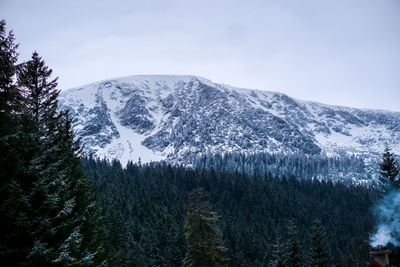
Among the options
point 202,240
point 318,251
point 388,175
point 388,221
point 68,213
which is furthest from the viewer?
point 318,251

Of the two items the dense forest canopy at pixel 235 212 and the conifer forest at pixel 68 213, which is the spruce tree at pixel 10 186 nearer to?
the conifer forest at pixel 68 213

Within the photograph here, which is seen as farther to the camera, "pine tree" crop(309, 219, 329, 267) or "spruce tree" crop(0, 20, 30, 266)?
"pine tree" crop(309, 219, 329, 267)

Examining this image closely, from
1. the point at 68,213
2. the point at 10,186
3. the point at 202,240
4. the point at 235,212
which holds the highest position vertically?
the point at 10,186

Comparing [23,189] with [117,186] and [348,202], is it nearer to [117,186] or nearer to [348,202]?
[117,186]

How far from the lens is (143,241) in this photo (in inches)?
2758

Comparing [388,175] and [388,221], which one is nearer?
[388,221]

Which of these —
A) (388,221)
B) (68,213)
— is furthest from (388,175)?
(68,213)

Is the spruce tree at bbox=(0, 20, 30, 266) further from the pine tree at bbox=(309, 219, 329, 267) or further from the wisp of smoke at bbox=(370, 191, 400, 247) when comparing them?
the pine tree at bbox=(309, 219, 329, 267)

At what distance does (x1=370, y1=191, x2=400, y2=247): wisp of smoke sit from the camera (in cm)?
2476

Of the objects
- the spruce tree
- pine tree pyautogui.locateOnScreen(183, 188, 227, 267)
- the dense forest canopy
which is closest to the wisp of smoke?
pine tree pyautogui.locateOnScreen(183, 188, 227, 267)

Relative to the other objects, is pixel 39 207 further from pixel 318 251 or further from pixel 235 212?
pixel 235 212

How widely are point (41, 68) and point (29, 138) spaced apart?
22.6 feet

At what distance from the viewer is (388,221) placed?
2564 centimetres

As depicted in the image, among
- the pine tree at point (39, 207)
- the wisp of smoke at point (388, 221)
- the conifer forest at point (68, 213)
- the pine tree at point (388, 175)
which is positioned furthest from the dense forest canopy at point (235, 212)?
the pine tree at point (39, 207)
